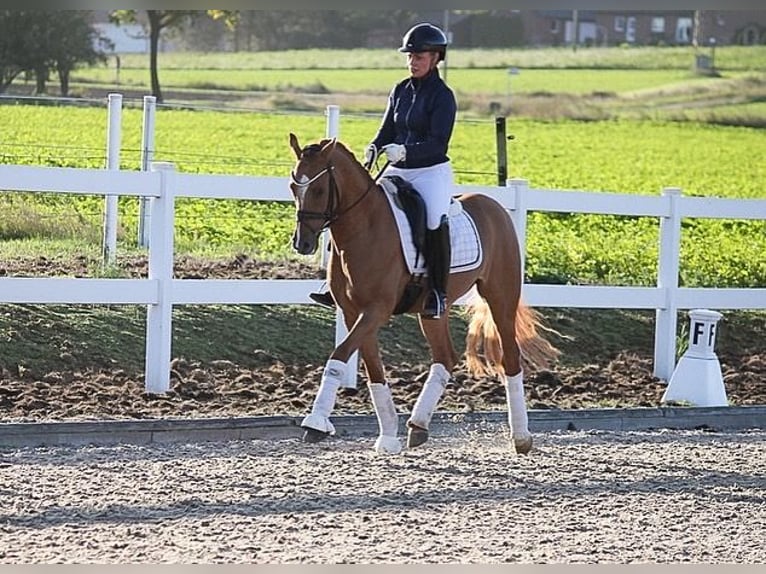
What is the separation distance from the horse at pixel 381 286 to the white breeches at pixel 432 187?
0.25 metres

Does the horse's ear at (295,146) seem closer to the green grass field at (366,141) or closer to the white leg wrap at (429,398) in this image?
the white leg wrap at (429,398)

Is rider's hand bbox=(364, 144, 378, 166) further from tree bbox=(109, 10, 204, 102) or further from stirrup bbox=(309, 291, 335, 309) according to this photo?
tree bbox=(109, 10, 204, 102)

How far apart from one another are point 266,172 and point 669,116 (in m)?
29.8

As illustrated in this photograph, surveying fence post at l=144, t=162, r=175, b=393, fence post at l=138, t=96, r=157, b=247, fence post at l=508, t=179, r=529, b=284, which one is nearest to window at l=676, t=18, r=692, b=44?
fence post at l=138, t=96, r=157, b=247

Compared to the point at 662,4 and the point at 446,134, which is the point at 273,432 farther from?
the point at 662,4

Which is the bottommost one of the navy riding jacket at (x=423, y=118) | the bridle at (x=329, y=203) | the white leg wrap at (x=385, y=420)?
the white leg wrap at (x=385, y=420)

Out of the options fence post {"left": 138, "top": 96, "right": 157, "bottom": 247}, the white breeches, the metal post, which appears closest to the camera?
the white breeches

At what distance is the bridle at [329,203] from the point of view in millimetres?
7863

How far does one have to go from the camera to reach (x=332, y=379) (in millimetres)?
7926

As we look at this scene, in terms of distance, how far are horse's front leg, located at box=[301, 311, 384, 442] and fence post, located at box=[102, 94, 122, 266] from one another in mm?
5044

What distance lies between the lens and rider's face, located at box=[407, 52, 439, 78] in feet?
27.4

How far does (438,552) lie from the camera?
5992mm

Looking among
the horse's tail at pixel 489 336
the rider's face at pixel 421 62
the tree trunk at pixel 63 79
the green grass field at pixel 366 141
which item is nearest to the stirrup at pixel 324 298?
the horse's tail at pixel 489 336

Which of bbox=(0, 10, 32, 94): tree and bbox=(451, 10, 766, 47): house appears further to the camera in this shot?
bbox=(451, 10, 766, 47): house
